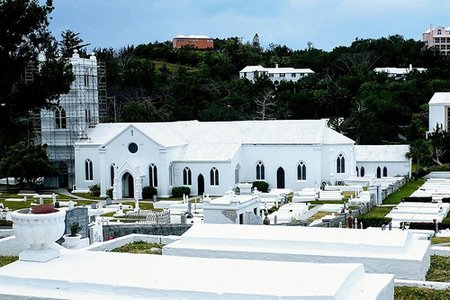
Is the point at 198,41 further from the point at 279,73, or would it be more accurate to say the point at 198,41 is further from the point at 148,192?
the point at 148,192

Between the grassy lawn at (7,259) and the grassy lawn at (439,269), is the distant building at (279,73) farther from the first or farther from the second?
the grassy lawn at (439,269)

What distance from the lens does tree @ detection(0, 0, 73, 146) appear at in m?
28.6

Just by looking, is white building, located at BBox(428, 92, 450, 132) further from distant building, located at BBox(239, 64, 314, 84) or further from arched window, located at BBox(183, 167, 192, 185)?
distant building, located at BBox(239, 64, 314, 84)

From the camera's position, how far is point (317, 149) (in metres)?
52.5

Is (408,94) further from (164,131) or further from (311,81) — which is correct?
(164,131)

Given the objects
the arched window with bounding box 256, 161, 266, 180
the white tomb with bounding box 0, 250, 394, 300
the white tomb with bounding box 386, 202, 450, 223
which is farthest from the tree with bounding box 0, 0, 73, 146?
the arched window with bounding box 256, 161, 266, 180

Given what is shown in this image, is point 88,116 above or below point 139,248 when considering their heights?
above

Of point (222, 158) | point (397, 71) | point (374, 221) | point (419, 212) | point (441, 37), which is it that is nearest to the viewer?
point (374, 221)

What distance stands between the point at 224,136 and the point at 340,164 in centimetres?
973

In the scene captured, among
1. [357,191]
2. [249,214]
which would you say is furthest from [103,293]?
[357,191]

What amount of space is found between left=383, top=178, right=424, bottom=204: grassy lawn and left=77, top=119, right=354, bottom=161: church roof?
226 inches

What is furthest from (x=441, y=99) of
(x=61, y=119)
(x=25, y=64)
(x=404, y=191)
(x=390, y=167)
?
(x=25, y=64)

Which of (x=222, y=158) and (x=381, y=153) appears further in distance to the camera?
(x=381, y=153)

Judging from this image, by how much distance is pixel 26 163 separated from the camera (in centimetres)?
5506
